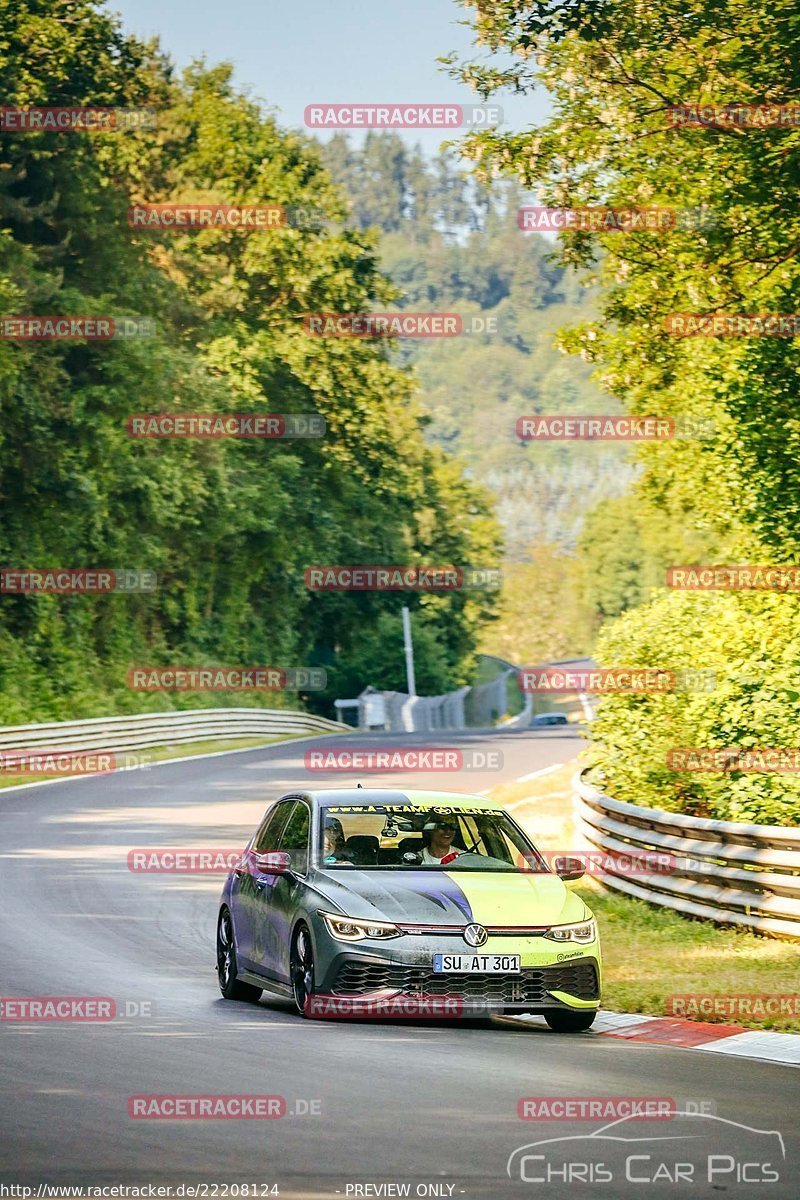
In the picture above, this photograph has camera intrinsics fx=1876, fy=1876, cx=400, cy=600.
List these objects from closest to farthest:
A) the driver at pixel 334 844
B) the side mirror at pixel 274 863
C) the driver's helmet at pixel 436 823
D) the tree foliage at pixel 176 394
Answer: the driver at pixel 334 844 < the side mirror at pixel 274 863 < the driver's helmet at pixel 436 823 < the tree foliage at pixel 176 394

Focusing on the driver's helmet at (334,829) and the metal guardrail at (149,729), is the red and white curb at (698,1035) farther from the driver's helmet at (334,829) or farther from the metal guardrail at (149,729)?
the metal guardrail at (149,729)

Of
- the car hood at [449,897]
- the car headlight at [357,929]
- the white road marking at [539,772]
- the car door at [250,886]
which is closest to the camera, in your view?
the car headlight at [357,929]

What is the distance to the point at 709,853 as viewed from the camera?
16031 mm

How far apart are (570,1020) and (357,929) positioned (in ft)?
4.91

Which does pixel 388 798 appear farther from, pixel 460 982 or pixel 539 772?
pixel 539 772

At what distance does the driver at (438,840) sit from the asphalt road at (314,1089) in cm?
113

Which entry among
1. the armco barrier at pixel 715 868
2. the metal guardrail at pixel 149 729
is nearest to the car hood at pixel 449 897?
the armco barrier at pixel 715 868

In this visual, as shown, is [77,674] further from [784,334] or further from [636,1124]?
[636,1124]

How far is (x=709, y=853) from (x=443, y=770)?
24.7 metres

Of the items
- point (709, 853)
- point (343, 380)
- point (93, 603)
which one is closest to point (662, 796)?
point (709, 853)

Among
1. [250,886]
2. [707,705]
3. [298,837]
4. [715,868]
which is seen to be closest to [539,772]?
[707,705]

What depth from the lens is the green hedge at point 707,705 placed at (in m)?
17.7

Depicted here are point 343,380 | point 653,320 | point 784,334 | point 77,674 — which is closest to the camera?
point 784,334

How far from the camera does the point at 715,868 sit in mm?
16172
